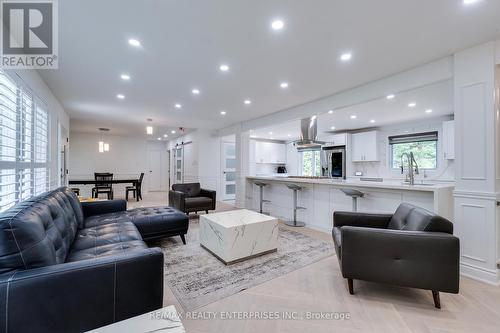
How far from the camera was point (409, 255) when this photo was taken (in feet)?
6.32

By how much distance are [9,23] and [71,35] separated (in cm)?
50

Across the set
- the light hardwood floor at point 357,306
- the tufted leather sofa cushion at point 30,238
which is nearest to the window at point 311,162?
the light hardwood floor at point 357,306

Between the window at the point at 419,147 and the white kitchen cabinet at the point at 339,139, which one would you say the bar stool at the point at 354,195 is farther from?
the white kitchen cabinet at the point at 339,139

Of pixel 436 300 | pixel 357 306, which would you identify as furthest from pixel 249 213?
pixel 436 300

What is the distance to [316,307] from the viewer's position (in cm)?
195

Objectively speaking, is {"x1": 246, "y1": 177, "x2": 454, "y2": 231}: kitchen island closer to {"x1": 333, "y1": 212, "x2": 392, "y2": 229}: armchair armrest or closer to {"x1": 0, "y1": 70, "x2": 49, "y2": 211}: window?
{"x1": 333, "y1": 212, "x2": 392, "y2": 229}: armchair armrest

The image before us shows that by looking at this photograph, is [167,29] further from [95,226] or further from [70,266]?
[95,226]

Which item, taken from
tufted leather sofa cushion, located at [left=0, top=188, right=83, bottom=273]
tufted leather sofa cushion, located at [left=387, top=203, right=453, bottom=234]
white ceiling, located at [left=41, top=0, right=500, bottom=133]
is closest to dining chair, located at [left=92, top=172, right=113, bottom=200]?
white ceiling, located at [left=41, top=0, right=500, bottom=133]

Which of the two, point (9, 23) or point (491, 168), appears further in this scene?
point (491, 168)

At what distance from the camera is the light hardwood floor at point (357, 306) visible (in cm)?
171

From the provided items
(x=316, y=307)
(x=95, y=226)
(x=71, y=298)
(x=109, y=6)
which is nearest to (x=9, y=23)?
(x=109, y=6)

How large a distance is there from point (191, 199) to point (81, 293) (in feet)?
12.5

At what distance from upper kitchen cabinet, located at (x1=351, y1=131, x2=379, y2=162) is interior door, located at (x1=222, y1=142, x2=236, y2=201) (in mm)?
4085

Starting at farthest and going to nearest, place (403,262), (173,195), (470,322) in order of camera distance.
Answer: (173,195), (403,262), (470,322)
